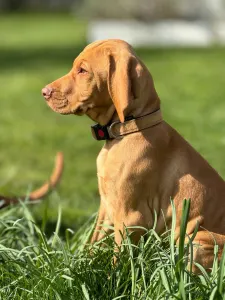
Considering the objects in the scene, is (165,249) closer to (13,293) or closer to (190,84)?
(13,293)

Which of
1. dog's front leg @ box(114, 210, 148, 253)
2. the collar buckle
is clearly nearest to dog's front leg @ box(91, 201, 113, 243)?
dog's front leg @ box(114, 210, 148, 253)

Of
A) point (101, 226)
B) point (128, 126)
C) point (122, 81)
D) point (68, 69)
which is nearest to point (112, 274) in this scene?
point (101, 226)

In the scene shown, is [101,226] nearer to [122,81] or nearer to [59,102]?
[59,102]

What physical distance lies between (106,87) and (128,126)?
23 cm

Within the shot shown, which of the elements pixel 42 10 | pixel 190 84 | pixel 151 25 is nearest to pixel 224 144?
pixel 190 84

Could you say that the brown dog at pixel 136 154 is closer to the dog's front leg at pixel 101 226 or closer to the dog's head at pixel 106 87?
the dog's head at pixel 106 87

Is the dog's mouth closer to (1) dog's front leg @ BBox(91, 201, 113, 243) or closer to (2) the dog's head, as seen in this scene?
(2) the dog's head

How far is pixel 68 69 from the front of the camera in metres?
15.9

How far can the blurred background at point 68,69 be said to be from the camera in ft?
25.9

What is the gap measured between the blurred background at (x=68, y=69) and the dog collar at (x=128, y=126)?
99 cm

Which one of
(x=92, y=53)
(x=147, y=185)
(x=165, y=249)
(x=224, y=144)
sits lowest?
(x=224, y=144)

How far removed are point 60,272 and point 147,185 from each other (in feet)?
2.15

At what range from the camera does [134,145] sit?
4.14m

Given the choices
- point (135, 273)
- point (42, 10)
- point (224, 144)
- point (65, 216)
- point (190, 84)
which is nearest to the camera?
point (135, 273)
